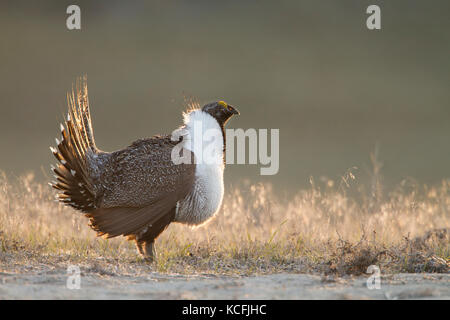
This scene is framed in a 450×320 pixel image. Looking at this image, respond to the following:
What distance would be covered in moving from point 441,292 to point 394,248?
1814 mm

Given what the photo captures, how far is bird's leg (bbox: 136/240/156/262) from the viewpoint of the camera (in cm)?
673

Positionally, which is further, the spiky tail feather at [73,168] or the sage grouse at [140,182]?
the spiky tail feather at [73,168]

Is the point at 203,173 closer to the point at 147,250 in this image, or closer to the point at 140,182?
the point at 140,182

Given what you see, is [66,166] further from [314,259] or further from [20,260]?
[314,259]

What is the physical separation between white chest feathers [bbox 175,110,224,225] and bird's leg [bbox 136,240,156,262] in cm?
37

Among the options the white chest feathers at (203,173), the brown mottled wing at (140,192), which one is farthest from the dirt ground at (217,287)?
the white chest feathers at (203,173)

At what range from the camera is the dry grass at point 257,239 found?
6.25 metres

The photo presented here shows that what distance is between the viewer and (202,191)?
6719mm

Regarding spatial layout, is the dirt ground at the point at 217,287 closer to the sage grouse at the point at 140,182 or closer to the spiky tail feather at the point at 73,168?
the sage grouse at the point at 140,182

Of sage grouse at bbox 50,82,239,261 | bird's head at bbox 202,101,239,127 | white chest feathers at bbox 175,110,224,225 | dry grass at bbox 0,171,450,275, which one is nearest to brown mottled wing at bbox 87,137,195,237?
sage grouse at bbox 50,82,239,261

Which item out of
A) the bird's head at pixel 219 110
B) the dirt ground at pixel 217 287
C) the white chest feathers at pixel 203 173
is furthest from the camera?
the bird's head at pixel 219 110

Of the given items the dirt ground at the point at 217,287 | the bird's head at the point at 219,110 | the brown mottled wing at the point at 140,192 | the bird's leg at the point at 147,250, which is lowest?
the dirt ground at the point at 217,287

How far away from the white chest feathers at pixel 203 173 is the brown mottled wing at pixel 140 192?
0.34ft
